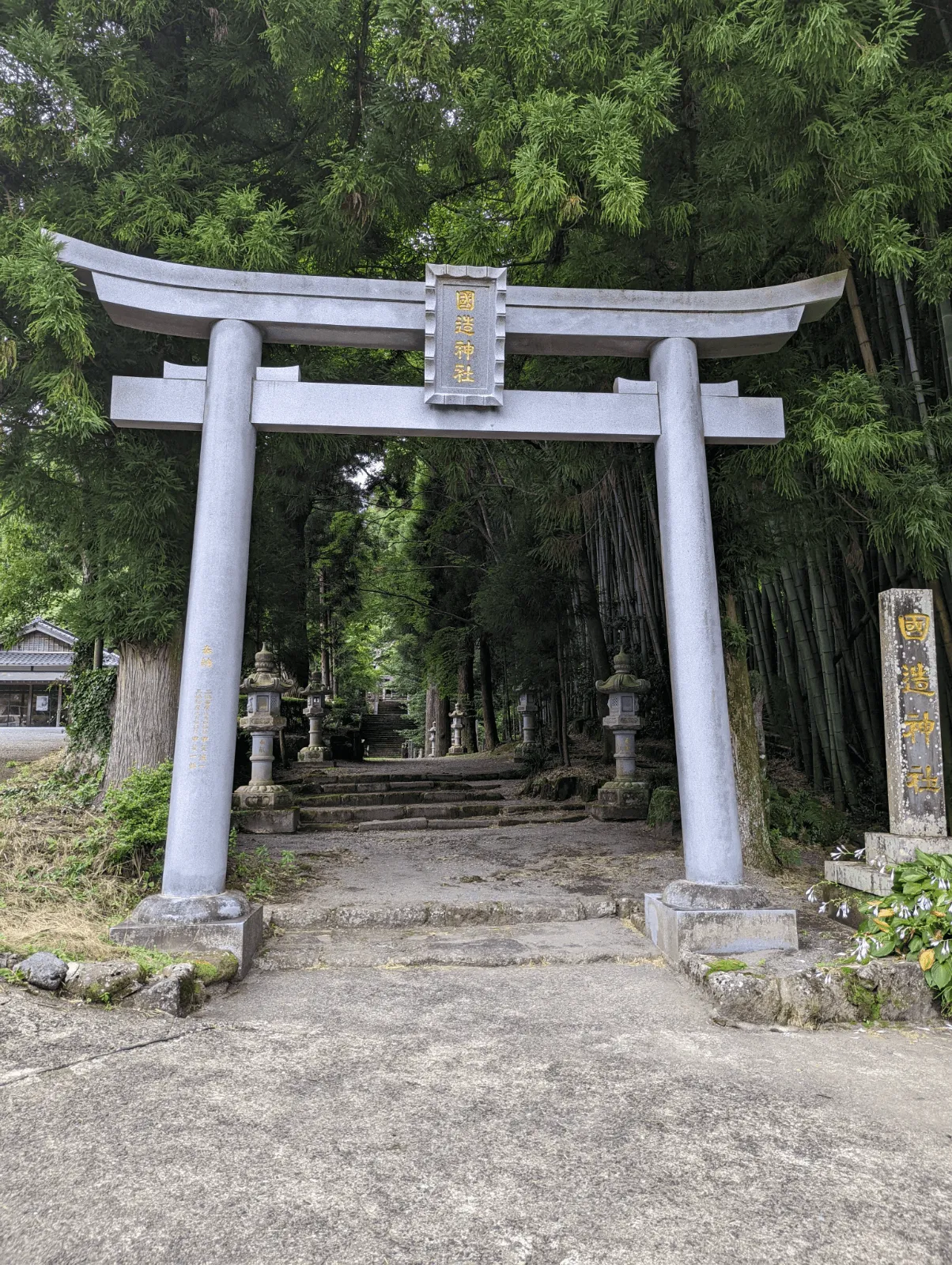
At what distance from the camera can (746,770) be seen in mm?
5809

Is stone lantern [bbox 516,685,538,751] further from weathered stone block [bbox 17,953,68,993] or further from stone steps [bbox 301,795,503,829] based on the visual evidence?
weathered stone block [bbox 17,953,68,993]

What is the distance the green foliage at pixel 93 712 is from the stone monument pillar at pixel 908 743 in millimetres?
5971

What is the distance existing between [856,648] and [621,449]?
2.74 metres

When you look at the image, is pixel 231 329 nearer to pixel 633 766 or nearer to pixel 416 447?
pixel 416 447

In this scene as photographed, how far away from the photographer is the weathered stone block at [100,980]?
11.1 ft

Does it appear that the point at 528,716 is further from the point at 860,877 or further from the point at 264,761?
the point at 860,877

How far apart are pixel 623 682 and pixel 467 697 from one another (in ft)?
36.9

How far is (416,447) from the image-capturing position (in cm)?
838

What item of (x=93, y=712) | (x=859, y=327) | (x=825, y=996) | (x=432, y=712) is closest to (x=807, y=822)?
(x=825, y=996)

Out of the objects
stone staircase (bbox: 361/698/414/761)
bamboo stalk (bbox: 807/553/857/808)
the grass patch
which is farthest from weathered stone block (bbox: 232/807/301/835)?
stone staircase (bbox: 361/698/414/761)

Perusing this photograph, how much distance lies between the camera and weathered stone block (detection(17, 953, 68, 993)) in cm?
336

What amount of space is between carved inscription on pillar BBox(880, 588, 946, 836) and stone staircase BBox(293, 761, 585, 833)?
4.74 m

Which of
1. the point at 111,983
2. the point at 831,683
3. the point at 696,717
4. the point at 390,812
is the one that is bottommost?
the point at 111,983

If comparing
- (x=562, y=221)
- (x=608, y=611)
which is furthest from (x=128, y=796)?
(x=608, y=611)
